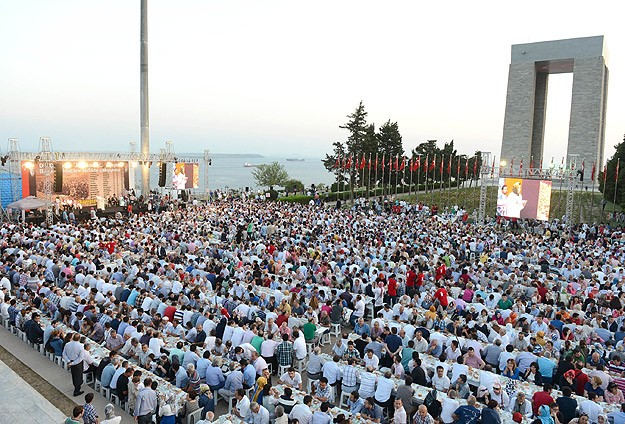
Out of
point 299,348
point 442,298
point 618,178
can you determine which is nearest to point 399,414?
point 299,348

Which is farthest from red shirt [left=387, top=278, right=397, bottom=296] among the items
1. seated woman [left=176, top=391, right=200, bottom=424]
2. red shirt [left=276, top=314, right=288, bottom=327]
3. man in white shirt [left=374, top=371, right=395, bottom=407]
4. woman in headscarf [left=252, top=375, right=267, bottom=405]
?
seated woman [left=176, top=391, right=200, bottom=424]

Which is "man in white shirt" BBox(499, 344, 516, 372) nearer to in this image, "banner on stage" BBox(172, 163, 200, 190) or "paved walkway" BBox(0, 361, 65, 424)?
"paved walkway" BBox(0, 361, 65, 424)

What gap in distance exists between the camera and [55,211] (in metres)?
27.6

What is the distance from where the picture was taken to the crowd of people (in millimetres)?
7133

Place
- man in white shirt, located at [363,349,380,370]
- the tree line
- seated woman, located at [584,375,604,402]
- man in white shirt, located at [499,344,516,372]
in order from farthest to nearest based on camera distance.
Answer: the tree line, man in white shirt, located at [499,344,516,372], man in white shirt, located at [363,349,380,370], seated woman, located at [584,375,604,402]

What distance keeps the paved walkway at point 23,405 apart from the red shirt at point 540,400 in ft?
24.1

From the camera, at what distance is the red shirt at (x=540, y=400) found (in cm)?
688

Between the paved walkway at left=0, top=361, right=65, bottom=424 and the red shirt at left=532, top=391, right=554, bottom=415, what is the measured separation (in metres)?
7.35

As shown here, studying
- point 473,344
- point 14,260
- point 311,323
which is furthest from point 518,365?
point 14,260

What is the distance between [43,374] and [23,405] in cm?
128

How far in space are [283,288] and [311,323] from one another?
338cm

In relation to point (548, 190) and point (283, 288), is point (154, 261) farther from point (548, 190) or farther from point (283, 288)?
point (548, 190)

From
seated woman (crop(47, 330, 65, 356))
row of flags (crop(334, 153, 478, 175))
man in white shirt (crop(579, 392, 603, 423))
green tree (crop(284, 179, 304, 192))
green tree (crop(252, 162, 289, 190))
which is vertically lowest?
seated woman (crop(47, 330, 65, 356))

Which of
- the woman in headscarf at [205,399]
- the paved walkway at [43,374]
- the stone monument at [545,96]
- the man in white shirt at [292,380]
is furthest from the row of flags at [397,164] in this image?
the woman in headscarf at [205,399]
